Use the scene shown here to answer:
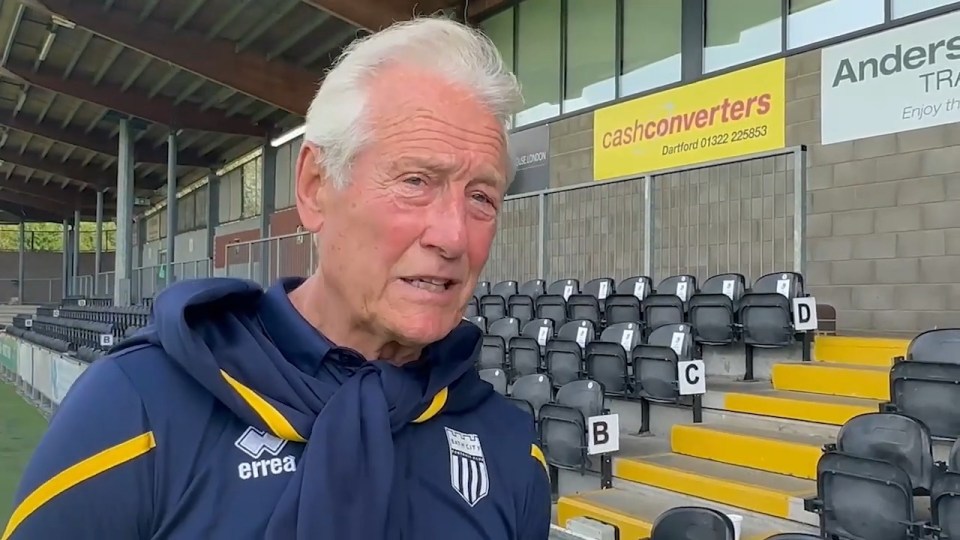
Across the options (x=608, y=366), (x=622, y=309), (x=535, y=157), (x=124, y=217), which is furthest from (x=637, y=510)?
(x=124, y=217)

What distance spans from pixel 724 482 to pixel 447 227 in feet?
12.2

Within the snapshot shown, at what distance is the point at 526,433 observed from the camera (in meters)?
1.07

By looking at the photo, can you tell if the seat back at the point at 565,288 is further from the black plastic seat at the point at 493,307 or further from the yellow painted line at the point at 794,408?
the yellow painted line at the point at 794,408

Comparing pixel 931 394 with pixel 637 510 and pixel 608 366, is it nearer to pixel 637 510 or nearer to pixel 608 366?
pixel 637 510

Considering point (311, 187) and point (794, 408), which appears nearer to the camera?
point (311, 187)

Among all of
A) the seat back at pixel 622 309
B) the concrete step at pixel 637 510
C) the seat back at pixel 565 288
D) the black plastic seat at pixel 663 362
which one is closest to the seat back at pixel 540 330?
the seat back at pixel 622 309

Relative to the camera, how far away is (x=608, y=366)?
5500 mm

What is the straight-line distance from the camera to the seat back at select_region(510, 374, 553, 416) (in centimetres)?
527

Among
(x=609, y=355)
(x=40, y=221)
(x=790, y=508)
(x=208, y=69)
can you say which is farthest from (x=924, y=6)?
(x=40, y=221)

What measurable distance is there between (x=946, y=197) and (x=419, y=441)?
6.14 meters

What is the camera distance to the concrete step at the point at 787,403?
179 inches

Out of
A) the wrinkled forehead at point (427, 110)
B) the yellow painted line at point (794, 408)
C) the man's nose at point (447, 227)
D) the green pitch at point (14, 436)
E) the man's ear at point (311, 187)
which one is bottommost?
the green pitch at point (14, 436)

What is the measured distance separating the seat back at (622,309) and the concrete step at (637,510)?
2.00 m

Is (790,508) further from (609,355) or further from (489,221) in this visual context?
(489,221)
